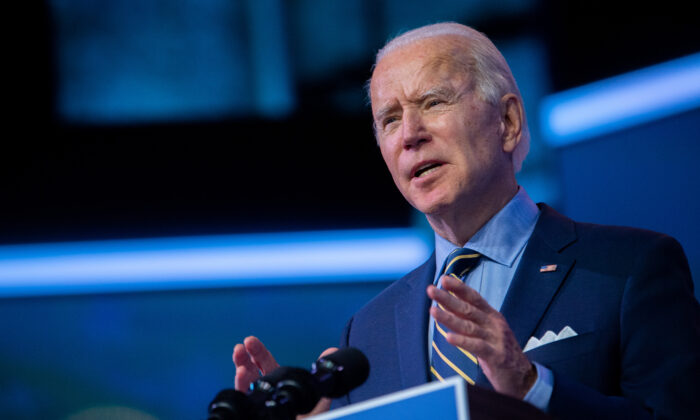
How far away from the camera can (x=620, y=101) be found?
119 inches

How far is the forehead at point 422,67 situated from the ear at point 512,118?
0.14m

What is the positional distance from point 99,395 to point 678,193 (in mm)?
2296

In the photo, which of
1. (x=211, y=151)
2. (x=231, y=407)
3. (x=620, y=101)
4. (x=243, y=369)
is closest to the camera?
(x=231, y=407)

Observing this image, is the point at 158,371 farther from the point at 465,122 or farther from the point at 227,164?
the point at 465,122

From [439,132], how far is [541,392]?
2.55 ft

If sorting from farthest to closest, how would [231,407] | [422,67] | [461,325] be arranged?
[422,67]
[461,325]
[231,407]

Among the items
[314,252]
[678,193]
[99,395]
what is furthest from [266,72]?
[678,193]

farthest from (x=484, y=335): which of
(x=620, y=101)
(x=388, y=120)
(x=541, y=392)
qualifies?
(x=620, y=101)

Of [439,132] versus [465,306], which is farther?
[439,132]

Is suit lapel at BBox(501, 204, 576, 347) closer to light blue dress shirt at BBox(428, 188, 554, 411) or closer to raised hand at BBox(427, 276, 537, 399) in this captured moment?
light blue dress shirt at BBox(428, 188, 554, 411)

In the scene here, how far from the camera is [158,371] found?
3.11 metres

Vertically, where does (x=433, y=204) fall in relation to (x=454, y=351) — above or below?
above

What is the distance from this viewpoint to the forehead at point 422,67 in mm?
1923

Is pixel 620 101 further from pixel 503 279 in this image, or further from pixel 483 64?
pixel 503 279
